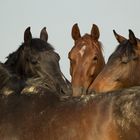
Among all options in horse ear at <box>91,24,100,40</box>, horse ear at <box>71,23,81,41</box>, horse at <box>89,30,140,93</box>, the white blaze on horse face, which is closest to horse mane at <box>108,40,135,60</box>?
horse at <box>89,30,140,93</box>

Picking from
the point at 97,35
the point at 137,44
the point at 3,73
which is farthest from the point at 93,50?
the point at 3,73

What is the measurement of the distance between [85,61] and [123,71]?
3.39 feet

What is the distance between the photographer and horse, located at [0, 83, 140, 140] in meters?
3.14

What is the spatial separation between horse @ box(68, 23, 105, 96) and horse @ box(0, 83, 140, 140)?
2.46 meters

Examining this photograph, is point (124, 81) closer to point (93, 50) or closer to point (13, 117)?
Result: point (93, 50)

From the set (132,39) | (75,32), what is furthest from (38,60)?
(75,32)

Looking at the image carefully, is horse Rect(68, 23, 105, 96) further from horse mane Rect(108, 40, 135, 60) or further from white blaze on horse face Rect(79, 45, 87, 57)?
horse mane Rect(108, 40, 135, 60)

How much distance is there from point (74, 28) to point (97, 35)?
1.64 feet

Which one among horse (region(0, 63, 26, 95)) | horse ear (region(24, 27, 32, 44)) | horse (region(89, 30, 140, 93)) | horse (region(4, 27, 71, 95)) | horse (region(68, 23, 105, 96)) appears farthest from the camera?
horse (region(68, 23, 105, 96))

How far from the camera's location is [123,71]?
5.67 meters

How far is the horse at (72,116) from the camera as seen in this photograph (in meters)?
3.14

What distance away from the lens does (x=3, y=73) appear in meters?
4.29

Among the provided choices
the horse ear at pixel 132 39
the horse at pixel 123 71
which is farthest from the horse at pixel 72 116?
the horse ear at pixel 132 39

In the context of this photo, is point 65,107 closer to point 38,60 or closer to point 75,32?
point 38,60
